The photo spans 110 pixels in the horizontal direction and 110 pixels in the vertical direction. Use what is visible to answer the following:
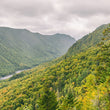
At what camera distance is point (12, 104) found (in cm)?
11894

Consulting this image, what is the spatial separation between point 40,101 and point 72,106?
30.2ft

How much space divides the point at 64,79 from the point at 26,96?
49212mm

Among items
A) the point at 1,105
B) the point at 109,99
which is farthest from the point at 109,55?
the point at 1,105

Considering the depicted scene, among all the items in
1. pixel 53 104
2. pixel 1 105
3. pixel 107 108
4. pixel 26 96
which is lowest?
pixel 1 105

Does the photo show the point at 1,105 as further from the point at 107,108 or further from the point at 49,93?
the point at 107,108

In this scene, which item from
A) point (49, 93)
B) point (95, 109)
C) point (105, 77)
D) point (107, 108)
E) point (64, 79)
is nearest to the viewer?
point (107, 108)

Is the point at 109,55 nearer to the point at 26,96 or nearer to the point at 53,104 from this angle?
the point at 53,104

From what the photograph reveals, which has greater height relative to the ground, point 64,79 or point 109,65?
point 109,65

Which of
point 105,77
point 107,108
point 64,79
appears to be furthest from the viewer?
point 64,79

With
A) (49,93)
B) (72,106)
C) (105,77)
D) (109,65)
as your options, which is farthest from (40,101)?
(109,65)

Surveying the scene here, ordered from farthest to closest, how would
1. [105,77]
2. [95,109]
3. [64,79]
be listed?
[64,79]
[105,77]
[95,109]

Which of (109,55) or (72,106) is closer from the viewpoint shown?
(109,55)

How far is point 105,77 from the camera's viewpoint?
2944 cm

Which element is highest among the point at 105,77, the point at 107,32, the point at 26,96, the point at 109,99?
the point at 107,32
